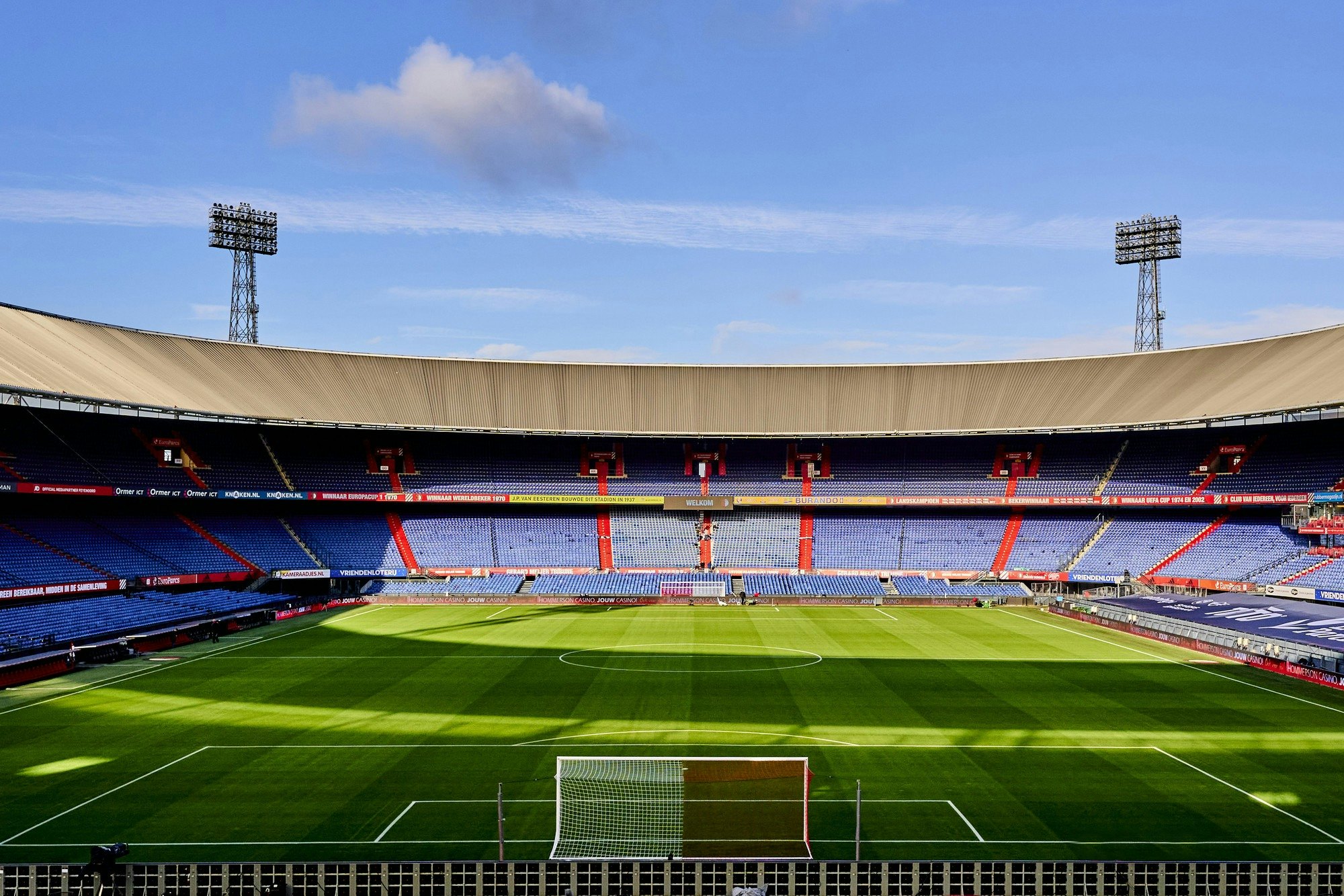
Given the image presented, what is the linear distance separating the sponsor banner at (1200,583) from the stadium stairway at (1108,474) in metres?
5.41

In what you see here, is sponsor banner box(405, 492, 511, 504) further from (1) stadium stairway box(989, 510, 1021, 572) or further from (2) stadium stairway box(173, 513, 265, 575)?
(1) stadium stairway box(989, 510, 1021, 572)

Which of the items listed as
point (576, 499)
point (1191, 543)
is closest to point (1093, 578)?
point (1191, 543)

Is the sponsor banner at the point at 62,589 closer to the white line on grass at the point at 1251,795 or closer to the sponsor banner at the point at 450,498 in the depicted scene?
the sponsor banner at the point at 450,498

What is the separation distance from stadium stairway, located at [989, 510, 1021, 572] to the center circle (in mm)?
26847

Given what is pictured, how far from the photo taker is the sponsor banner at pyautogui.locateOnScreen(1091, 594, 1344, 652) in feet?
111

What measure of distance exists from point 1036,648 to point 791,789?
23.5m

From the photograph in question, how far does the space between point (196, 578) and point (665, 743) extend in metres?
38.3

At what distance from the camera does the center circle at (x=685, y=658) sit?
1336 inches

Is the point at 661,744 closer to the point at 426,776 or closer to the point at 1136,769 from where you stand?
the point at 426,776

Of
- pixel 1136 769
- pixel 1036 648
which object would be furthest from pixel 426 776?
pixel 1036 648

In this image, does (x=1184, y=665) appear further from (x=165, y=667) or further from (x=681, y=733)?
(x=165, y=667)

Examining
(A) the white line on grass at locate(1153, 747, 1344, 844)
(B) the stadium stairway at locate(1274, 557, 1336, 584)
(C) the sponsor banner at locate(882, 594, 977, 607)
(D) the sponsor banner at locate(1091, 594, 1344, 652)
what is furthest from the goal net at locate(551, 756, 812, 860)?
(B) the stadium stairway at locate(1274, 557, 1336, 584)

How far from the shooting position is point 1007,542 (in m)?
60.8

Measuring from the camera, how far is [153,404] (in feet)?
153
